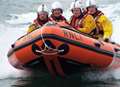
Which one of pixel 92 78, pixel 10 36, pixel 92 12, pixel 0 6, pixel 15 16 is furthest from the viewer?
pixel 0 6

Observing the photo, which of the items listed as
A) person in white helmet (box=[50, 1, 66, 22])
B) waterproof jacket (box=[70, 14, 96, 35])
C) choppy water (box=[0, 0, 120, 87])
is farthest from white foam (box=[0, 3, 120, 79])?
person in white helmet (box=[50, 1, 66, 22])

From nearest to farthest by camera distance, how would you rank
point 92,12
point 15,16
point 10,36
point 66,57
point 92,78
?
point 66,57
point 92,78
point 92,12
point 10,36
point 15,16

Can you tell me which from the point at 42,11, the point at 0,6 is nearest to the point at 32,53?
the point at 42,11

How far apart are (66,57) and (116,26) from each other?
6190 millimetres

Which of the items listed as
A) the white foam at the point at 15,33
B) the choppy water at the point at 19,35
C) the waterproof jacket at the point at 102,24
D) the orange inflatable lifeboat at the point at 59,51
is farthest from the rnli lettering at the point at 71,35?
the waterproof jacket at the point at 102,24

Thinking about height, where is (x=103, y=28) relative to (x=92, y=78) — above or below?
above

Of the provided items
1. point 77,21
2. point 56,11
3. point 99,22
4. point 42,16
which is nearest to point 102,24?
point 99,22

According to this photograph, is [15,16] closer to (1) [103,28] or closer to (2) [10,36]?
(2) [10,36]

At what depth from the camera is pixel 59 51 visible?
6895 mm

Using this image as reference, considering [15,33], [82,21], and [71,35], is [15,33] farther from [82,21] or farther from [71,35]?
[71,35]

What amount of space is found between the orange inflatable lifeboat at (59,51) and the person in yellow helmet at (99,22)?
2.87 feet

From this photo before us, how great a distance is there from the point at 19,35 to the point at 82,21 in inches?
189

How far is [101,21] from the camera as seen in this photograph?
8586 mm

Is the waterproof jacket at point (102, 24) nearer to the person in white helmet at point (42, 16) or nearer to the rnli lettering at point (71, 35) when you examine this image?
the person in white helmet at point (42, 16)
